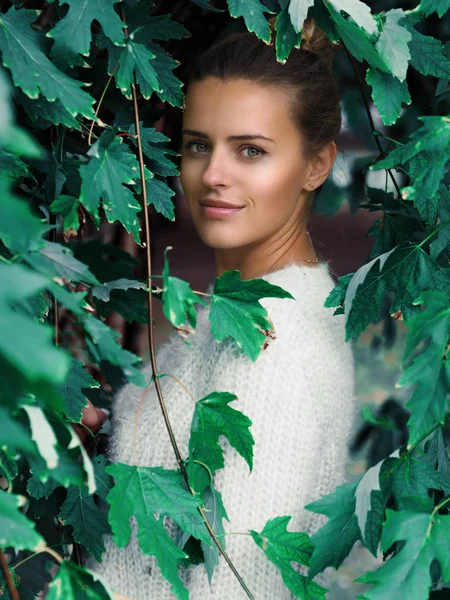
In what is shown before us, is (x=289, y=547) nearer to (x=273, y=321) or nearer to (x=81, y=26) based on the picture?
(x=273, y=321)

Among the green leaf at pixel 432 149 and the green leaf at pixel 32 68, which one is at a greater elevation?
the green leaf at pixel 32 68

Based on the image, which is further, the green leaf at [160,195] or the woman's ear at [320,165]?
the woman's ear at [320,165]

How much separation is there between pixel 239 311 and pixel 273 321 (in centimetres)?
25

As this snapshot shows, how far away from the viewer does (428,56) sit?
1058 mm

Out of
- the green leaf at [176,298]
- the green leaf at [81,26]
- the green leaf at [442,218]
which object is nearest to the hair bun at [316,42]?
the green leaf at [442,218]

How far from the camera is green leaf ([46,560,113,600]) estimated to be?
74cm

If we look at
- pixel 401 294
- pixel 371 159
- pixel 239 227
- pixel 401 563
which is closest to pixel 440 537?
pixel 401 563

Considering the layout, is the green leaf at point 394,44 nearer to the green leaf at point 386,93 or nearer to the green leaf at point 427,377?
the green leaf at point 386,93

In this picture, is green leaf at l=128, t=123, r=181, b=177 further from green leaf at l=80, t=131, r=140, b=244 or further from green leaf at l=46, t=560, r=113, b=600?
green leaf at l=46, t=560, r=113, b=600

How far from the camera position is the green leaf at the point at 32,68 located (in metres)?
0.87

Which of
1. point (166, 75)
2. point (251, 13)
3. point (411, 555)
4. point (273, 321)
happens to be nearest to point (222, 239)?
point (273, 321)

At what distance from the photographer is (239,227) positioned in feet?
4.24

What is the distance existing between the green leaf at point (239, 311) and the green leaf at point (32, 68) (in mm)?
262

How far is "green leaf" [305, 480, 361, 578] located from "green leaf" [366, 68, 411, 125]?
0.48m
